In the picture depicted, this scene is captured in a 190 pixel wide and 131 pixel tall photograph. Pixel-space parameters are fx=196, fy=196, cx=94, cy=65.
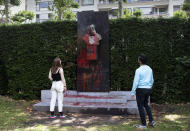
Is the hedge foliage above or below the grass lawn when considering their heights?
above

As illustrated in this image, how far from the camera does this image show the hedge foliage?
321 inches

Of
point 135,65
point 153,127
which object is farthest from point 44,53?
point 153,127

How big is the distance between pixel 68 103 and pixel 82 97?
0.67 m

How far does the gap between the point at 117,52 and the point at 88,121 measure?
360cm

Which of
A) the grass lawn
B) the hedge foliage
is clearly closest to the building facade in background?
the hedge foliage

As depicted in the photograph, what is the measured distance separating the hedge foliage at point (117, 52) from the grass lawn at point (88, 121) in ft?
4.61

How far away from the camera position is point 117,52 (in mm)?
8469

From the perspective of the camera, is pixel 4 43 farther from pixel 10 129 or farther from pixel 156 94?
pixel 156 94

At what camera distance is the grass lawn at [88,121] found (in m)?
5.22

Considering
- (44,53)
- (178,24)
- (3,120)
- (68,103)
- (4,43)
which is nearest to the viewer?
(3,120)

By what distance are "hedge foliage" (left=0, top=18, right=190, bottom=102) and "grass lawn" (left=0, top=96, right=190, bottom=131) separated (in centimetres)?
140

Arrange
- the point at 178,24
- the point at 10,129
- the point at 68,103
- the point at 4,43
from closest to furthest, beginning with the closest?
the point at 10,129, the point at 68,103, the point at 178,24, the point at 4,43

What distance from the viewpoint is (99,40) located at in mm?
8297

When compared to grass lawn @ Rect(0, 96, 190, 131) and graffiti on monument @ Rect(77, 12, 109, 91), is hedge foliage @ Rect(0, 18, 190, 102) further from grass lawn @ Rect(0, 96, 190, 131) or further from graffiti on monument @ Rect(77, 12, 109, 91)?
grass lawn @ Rect(0, 96, 190, 131)
